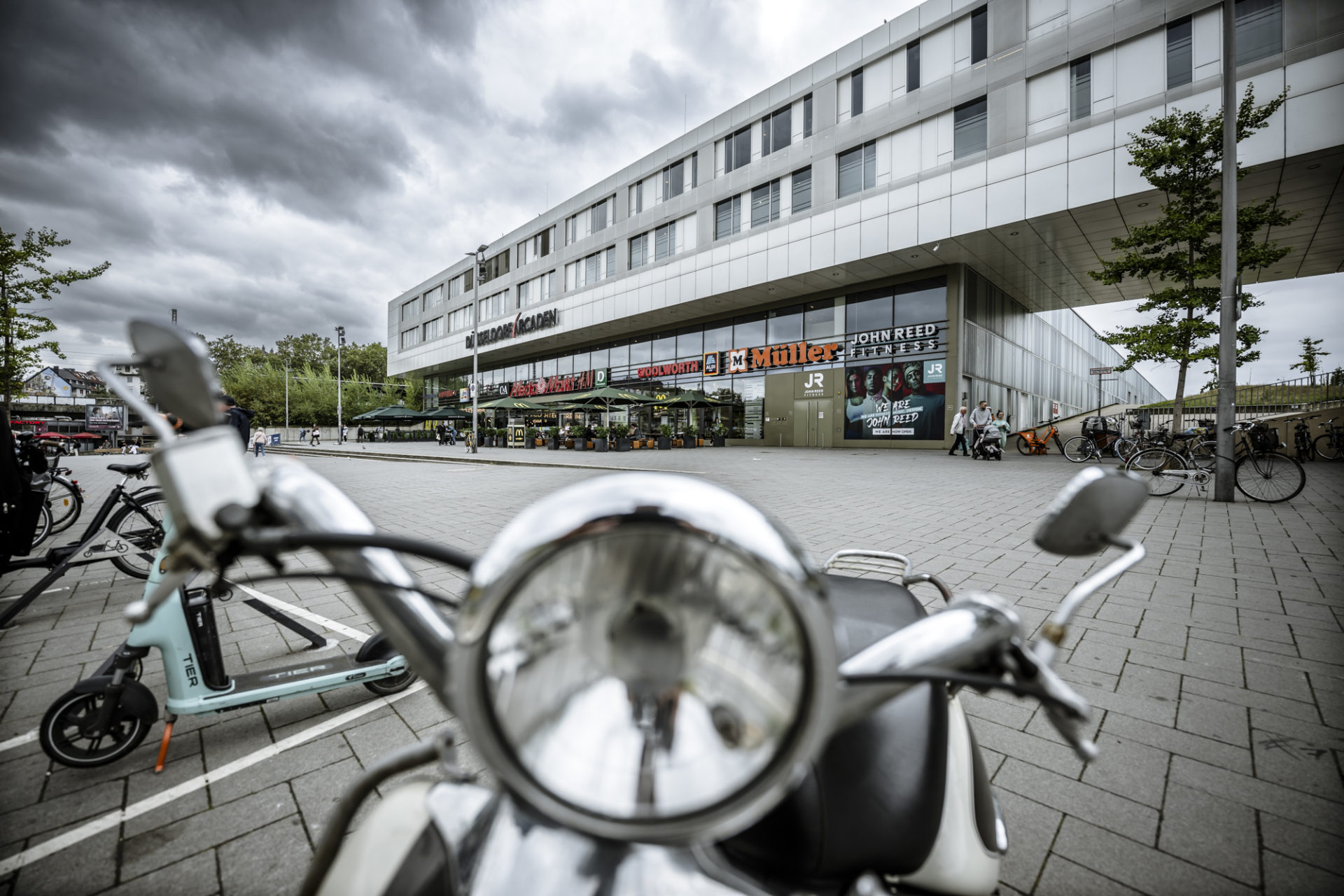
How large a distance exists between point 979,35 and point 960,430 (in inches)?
472

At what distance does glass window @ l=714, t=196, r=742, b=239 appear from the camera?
910 inches

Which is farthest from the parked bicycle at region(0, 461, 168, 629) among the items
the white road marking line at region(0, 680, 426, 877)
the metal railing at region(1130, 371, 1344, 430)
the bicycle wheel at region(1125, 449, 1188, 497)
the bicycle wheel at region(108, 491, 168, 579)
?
the metal railing at region(1130, 371, 1344, 430)

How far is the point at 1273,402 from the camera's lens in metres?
17.6

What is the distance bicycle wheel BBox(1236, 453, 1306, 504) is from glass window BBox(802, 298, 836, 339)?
15.6 m

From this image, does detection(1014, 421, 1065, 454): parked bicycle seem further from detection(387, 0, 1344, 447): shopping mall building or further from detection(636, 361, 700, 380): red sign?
detection(636, 361, 700, 380): red sign

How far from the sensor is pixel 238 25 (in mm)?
2479

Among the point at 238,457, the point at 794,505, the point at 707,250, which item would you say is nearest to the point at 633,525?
the point at 238,457

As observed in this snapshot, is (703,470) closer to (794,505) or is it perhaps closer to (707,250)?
(794,505)

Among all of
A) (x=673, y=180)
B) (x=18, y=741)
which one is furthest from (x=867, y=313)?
(x=18, y=741)

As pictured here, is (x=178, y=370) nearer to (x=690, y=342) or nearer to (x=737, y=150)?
(x=737, y=150)

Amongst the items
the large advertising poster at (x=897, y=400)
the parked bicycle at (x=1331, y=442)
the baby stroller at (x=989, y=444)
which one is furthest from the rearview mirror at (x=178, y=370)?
the large advertising poster at (x=897, y=400)

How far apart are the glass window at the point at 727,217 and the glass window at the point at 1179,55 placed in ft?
43.5

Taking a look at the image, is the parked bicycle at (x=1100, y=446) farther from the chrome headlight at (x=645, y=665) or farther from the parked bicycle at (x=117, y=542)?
the parked bicycle at (x=117, y=542)

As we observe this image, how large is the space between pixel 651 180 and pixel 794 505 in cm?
2410
